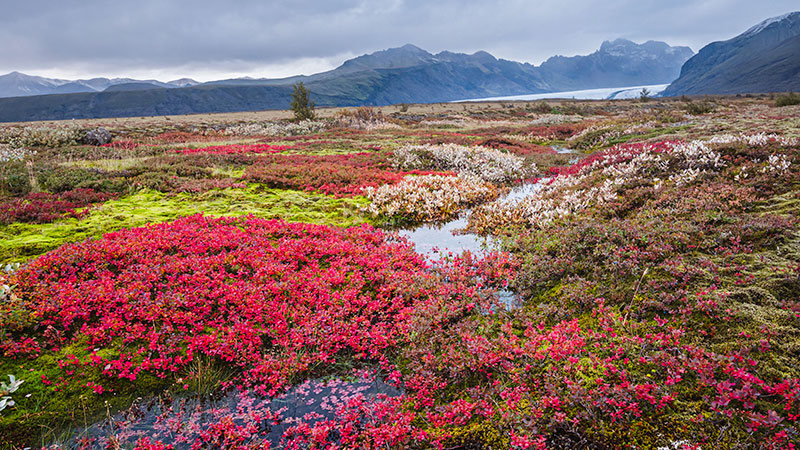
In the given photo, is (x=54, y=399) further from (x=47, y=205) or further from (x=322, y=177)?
(x=322, y=177)

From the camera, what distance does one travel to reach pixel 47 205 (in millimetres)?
11109

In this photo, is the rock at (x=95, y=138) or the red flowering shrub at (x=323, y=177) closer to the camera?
the red flowering shrub at (x=323, y=177)

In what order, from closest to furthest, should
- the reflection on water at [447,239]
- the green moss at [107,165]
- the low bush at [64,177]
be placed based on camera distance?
the reflection on water at [447,239] → the low bush at [64,177] → the green moss at [107,165]

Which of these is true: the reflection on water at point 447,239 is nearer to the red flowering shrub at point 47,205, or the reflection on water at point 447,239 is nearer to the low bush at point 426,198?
the low bush at point 426,198

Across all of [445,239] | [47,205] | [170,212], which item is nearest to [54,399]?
[170,212]

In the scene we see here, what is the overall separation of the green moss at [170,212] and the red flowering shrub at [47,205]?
1.19 ft

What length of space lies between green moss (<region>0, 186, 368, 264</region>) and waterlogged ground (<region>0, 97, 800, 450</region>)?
13 centimetres

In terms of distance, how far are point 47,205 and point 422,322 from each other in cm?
1291

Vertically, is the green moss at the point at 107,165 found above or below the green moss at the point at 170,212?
above

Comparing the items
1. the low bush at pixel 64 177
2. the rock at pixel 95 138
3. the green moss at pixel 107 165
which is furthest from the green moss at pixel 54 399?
the rock at pixel 95 138

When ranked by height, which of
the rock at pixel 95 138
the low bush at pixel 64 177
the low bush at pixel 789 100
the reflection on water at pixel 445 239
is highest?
the low bush at pixel 789 100

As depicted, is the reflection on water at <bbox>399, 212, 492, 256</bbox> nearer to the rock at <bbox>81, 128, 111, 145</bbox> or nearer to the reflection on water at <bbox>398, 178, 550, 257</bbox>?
the reflection on water at <bbox>398, 178, 550, 257</bbox>

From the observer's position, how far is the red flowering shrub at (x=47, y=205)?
10281 mm

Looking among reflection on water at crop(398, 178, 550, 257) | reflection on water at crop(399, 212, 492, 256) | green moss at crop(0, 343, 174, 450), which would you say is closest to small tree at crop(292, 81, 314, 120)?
reflection on water at crop(398, 178, 550, 257)
